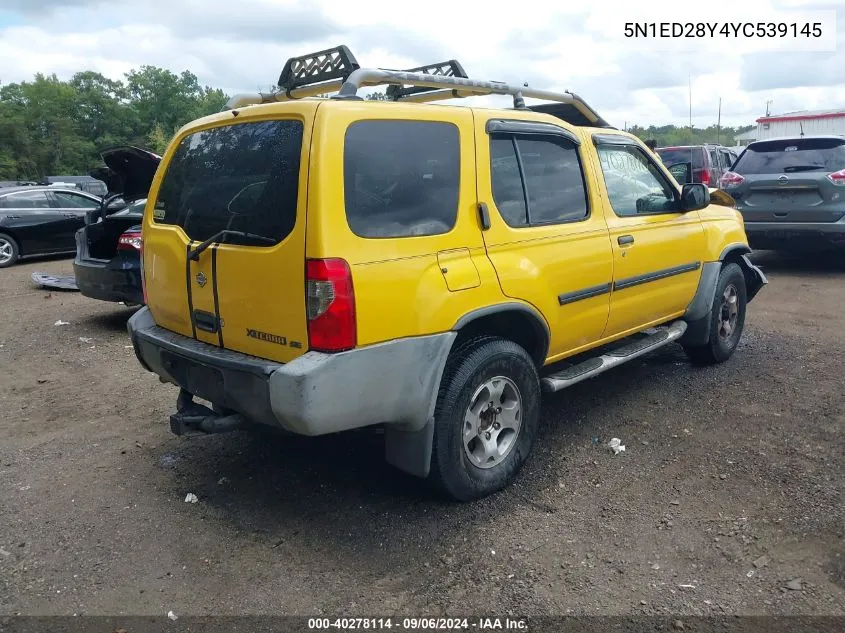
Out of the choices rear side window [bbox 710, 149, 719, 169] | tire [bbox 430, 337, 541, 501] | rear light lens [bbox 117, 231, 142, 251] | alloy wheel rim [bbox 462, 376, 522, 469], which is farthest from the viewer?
rear side window [bbox 710, 149, 719, 169]

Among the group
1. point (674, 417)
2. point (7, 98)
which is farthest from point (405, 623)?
point (7, 98)

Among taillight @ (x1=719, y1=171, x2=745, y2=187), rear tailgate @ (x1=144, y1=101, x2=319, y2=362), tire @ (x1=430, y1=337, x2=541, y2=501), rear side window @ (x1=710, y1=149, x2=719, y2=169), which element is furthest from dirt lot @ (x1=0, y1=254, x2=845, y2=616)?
rear side window @ (x1=710, y1=149, x2=719, y2=169)

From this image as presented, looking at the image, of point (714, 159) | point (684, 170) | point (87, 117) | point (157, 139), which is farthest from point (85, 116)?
point (684, 170)

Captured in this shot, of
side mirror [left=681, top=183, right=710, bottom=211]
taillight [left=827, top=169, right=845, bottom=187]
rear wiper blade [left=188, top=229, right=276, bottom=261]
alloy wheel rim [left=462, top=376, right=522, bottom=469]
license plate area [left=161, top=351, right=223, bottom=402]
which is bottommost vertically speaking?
alloy wheel rim [left=462, top=376, right=522, bottom=469]

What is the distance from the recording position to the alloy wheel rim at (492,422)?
3.49 meters

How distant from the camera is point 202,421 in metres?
3.43

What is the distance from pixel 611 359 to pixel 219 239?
251cm

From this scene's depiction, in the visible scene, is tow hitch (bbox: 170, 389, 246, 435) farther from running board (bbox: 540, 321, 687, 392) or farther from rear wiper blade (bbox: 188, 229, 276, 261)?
running board (bbox: 540, 321, 687, 392)

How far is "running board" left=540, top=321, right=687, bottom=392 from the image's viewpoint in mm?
3979

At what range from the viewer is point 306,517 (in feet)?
11.3

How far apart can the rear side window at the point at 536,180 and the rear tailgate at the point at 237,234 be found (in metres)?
1.11

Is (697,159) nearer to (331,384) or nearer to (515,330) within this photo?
(515,330)

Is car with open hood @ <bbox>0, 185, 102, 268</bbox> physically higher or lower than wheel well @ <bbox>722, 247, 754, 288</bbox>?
higher

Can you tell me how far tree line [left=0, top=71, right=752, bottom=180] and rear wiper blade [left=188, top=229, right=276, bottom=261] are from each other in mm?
46159
